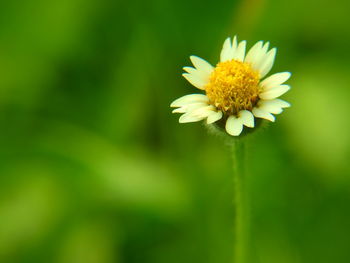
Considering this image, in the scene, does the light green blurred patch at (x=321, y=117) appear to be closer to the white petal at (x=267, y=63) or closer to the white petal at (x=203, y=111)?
the white petal at (x=267, y=63)

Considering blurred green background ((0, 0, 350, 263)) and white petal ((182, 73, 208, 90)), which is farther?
blurred green background ((0, 0, 350, 263))

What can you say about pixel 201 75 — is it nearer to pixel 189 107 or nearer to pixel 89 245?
pixel 189 107

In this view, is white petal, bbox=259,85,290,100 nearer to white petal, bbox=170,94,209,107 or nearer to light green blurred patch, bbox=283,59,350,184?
white petal, bbox=170,94,209,107

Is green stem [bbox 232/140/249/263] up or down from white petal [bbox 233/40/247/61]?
down

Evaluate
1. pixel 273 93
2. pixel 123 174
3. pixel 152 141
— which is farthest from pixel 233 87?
pixel 152 141

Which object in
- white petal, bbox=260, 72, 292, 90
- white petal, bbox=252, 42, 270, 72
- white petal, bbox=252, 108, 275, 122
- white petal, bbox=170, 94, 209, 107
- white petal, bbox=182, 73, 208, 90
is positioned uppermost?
white petal, bbox=252, 42, 270, 72

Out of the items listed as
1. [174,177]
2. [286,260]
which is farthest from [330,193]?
[174,177]

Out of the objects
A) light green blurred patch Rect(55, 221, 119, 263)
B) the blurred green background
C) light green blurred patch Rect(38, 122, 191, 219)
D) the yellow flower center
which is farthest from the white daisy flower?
light green blurred patch Rect(55, 221, 119, 263)
